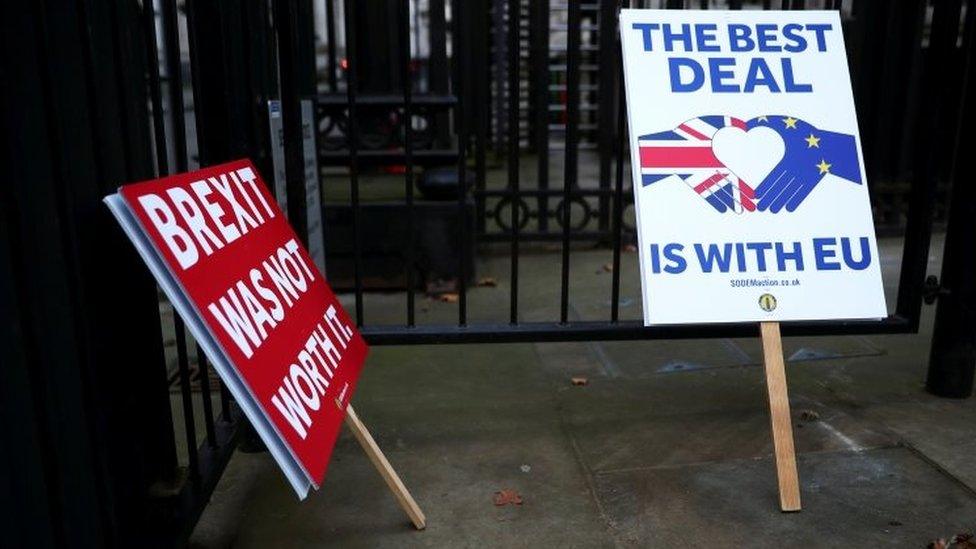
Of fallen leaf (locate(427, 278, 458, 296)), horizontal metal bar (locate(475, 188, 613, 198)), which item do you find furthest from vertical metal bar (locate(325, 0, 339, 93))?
Result: fallen leaf (locate(427, 278, 458, 296))

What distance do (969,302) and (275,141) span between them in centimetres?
294

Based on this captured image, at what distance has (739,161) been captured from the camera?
2707 millimetres

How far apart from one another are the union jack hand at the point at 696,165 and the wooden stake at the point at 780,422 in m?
0.44

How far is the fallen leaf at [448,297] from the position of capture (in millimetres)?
4977

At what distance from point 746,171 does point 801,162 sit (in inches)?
8.1

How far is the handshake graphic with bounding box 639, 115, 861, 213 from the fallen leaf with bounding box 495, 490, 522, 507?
1.16m

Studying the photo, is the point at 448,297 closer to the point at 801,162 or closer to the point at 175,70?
the point at 801,162

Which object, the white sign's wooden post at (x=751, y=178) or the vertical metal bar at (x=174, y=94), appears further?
the white sign's wooden post at (x=751, y=178)

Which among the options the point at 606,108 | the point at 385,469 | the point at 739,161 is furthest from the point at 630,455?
the point at 606,108

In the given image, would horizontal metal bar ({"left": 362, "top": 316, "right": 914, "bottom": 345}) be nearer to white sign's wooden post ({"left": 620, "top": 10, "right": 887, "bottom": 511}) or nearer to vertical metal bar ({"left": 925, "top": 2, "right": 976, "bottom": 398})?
white sign's wooden post ({"left": 620, "top": 10, "right": 887, "bottom": 511})

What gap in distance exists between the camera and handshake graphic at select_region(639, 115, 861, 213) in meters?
2.69

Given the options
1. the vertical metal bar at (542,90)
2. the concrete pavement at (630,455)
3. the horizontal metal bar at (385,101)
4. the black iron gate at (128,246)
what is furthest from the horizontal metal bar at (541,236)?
the concrete pavement at (630,455)

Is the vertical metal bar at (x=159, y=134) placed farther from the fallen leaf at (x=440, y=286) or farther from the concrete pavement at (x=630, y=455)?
the fallen leaf at (x=440, y=286)

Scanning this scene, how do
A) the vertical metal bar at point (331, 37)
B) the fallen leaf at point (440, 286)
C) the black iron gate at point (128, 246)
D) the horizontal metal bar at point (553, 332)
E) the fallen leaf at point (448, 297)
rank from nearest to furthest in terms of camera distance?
the black iron gate at point (128, 246)
the horizontal metal bar at point (553, 332)
the fallen leaf at point (448, 297)
the fallen leaf at point (440, 286)
the vertical metal bar at point (331, 37)
